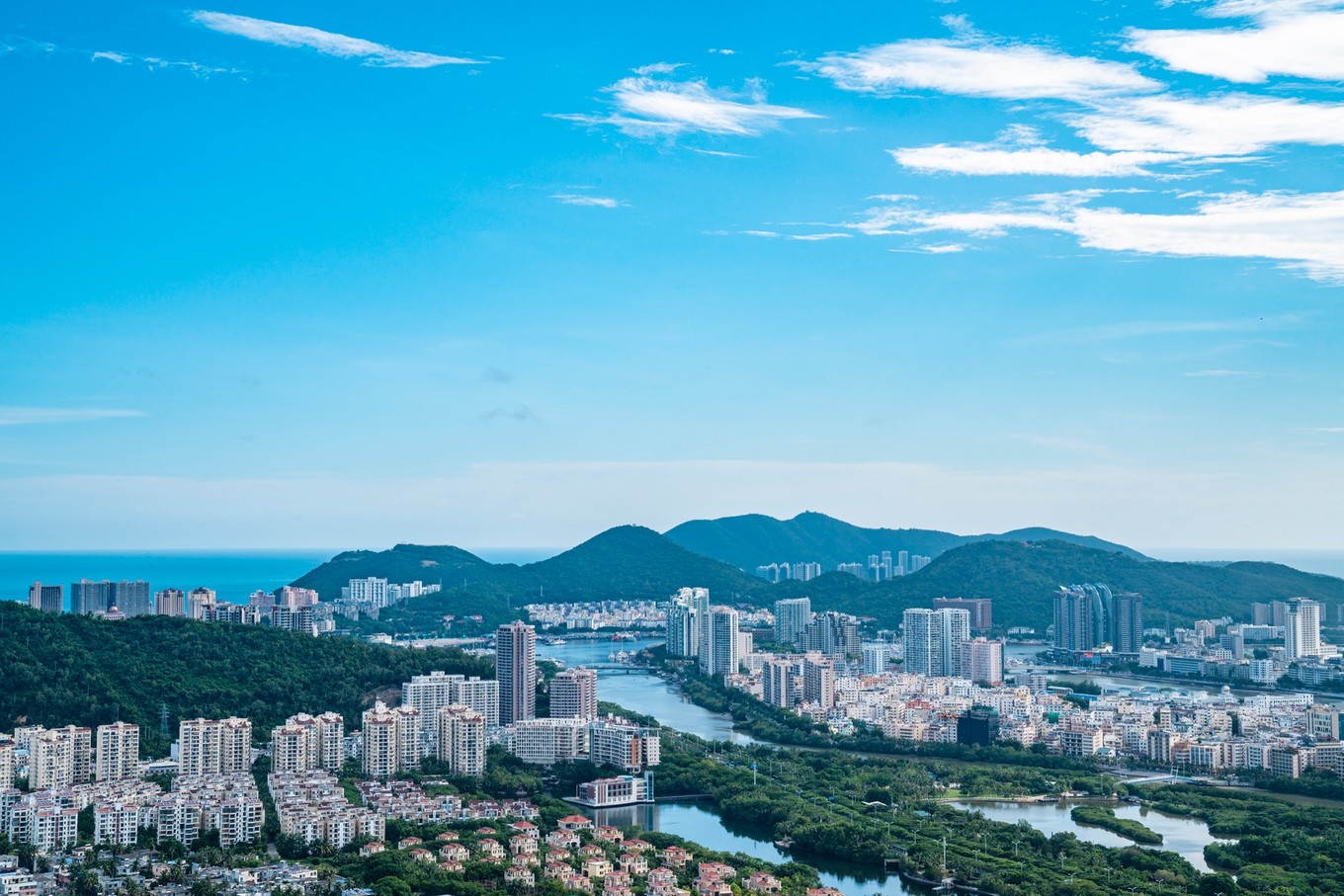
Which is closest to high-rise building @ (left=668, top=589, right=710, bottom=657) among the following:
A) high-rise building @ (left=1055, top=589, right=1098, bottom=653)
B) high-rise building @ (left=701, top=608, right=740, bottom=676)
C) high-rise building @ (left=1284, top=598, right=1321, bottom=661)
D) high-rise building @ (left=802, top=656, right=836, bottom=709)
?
high-rise building @ (left=701, top=608, right=740, bottom=676)

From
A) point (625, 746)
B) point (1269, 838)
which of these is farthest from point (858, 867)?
point (625, 746)

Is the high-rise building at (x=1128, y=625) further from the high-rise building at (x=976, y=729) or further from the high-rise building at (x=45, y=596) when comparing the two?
the high-rise building at (x=45, y=596)

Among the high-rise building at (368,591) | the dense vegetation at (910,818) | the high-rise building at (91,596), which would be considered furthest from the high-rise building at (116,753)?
the high-rise building at (368,591)

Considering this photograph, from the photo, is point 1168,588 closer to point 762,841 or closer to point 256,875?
point 762,841

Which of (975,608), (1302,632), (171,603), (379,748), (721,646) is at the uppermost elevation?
(171,603)

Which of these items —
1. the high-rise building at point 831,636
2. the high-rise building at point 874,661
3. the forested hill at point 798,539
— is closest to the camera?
the high-rise building at point 874,661

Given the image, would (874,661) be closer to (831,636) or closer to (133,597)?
(831,636)

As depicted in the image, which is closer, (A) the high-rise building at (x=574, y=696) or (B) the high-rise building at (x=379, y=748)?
(B) the high-rise building at (x=379, y=748)
